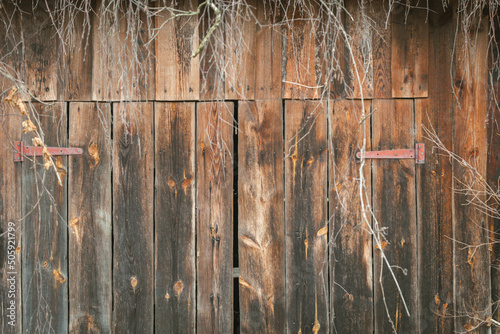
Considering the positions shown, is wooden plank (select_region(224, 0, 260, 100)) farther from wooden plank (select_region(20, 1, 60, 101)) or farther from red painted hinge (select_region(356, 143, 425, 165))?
wooden plank (select_region(20, 1, 60, 101))

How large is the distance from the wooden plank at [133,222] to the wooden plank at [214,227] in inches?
10.6

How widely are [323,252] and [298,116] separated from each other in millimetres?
748

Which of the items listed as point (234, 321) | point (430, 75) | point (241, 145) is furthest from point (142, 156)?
point (430, 75)

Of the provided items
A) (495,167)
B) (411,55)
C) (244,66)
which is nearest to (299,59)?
(244,66)

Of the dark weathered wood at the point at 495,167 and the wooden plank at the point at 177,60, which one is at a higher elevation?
the wooden plank at the point at 177,60

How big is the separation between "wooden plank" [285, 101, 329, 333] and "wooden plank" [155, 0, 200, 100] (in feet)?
1.80

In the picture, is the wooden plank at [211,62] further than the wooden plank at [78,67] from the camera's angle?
No

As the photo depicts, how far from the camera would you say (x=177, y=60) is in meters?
2.45

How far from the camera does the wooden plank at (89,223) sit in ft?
8.03

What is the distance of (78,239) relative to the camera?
8.05 ft

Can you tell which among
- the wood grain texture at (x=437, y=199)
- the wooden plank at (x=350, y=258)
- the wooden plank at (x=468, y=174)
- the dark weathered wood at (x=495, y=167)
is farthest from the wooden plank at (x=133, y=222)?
the dark weathered wood at (x=495, y=167)

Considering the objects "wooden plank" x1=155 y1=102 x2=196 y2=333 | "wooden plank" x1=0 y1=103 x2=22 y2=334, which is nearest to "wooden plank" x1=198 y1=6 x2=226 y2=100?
"wooden plank" x1=155 y1=102 x2=196 y2=333

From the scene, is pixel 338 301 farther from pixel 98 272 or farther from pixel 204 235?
pixel 98 272

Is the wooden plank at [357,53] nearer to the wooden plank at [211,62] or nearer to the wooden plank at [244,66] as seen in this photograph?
the wooden plank at [244,66]
